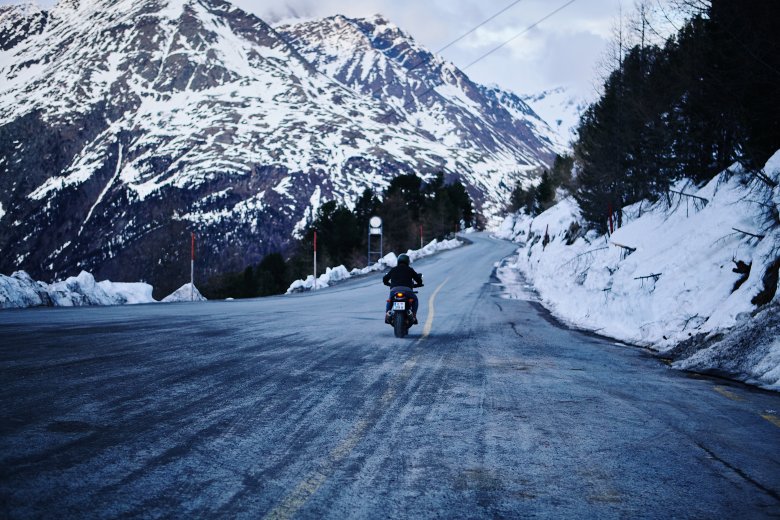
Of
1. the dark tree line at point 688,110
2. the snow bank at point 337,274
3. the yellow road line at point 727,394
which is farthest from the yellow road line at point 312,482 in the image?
the snow bank at point 337,274

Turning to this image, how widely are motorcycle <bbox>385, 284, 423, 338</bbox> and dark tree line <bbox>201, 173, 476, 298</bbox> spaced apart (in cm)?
5295

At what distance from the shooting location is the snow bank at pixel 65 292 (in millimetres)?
15492

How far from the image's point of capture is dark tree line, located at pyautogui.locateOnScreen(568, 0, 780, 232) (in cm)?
1105

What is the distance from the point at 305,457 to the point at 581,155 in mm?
28227

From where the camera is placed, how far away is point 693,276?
36.0 feet

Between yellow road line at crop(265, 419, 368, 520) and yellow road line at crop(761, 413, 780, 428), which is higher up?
A: yellow road line at crop(265, 419, 368, 520)

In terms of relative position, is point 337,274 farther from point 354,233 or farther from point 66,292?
point 354,233

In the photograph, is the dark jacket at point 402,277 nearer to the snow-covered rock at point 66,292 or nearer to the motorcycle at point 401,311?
the motorcycle at point 401,311

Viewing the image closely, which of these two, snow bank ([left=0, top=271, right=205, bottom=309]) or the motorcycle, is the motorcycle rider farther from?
snow bank ([left=0, top=271, right=205, bottom=309])

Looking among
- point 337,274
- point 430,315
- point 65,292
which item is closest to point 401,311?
point 430,315

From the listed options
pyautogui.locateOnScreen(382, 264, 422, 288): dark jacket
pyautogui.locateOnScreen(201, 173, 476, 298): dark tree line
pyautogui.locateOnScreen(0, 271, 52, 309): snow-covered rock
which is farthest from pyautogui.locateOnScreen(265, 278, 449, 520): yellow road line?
pyautogui.locateOnScreen(201, 173, 476, 298): dark tree line

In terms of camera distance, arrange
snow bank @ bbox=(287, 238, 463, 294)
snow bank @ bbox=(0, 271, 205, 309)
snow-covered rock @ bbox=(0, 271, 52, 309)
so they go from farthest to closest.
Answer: snow bank @ bbox=(287, 238, 463, 294) < snow bank @ bbox=(0, 271, 205, 309) < snow-covered rock @ bbox=(0, 271, 52, 309)

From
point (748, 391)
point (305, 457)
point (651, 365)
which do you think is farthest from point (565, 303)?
point (305, 457)

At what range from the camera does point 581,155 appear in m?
29.0
